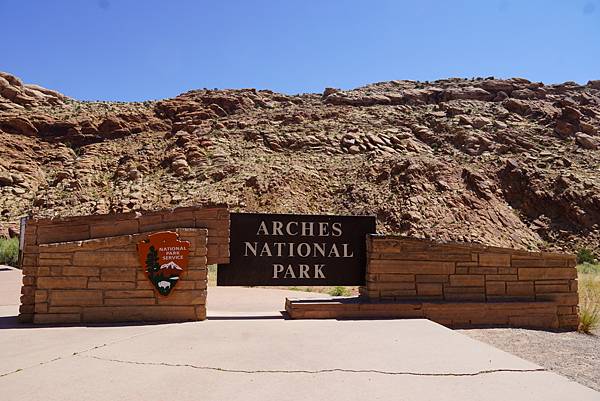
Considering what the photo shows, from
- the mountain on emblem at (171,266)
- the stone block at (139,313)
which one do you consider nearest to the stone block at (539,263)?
the stone block at (139,313)

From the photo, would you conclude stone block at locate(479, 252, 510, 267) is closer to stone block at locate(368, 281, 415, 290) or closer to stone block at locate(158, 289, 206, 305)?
stone block at locate(368, 281, 415, 290)

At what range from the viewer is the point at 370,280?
27.6 ft

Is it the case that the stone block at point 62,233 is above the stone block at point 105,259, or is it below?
above

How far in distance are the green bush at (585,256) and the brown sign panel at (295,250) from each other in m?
24.2

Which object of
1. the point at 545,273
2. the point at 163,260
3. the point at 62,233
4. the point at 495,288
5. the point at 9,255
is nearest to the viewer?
the point at 163,260

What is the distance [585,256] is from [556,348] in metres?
24.6

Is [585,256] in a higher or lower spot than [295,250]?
lower

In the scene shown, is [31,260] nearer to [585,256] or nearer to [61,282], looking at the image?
[61,282]

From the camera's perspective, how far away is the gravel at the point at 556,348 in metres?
5.71

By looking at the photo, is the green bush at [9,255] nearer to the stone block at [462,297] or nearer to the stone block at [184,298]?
the stone block at [184,298]

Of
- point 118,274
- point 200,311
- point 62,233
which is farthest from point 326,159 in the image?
point 118,274

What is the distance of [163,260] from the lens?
766cm

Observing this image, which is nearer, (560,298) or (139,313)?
(139,313)

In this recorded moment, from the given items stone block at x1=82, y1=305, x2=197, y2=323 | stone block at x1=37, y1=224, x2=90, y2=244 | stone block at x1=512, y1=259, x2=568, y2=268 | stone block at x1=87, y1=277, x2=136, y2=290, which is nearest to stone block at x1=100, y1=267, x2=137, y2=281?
stone block at x1=87, y1=277, x2=136, y2=290
